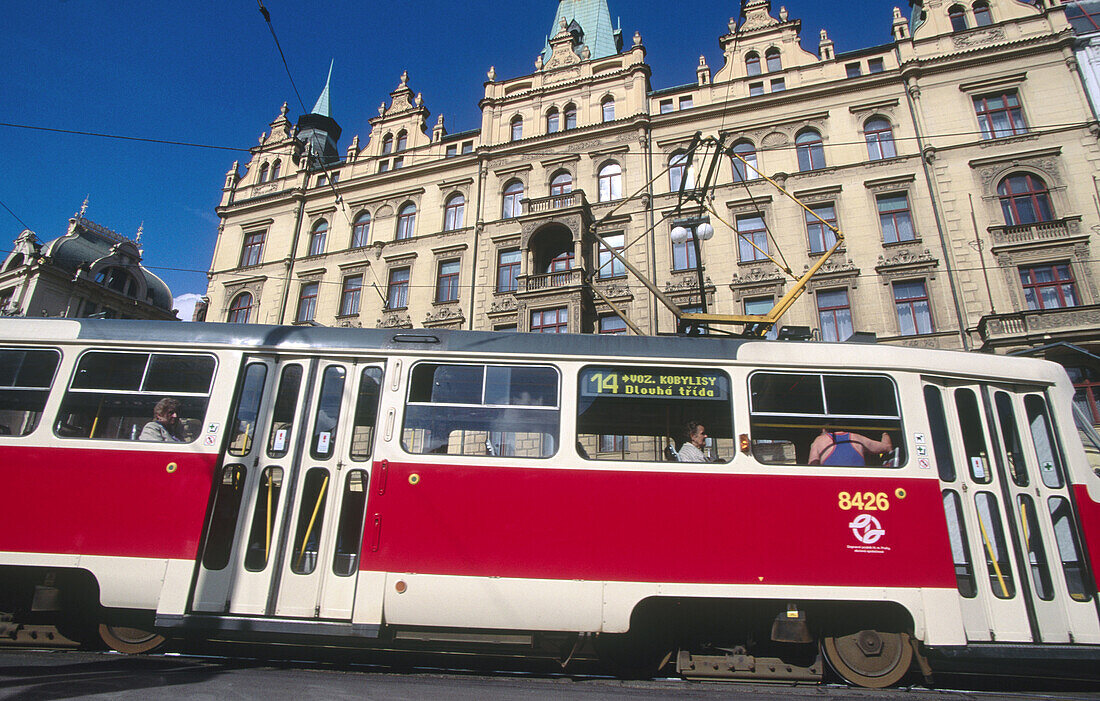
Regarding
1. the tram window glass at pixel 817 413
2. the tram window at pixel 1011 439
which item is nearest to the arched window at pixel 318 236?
the tram window glass at pixel 817 413

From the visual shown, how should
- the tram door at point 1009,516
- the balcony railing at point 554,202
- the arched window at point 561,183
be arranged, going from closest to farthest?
the tram door at point 1009,516, the balcony railing at point 554,202, the arched window at point 561,183

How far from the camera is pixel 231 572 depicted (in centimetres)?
542

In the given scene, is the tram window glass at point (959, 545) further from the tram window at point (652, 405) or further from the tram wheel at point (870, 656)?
the tram window at point (652, 405)

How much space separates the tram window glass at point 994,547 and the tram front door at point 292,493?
620 centimetres

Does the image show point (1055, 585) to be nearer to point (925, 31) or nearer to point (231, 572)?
point (231, 572)

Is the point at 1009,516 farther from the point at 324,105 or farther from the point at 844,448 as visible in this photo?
the point at 324,105

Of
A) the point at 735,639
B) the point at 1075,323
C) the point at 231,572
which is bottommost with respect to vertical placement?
the point at 735,639

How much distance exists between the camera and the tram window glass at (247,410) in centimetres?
576

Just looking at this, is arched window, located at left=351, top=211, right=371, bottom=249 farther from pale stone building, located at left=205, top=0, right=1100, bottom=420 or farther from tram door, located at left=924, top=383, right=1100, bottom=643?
tram door, located at left=924, top=383, right=1100, bottom=643

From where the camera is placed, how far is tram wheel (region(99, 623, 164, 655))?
5.73 metres

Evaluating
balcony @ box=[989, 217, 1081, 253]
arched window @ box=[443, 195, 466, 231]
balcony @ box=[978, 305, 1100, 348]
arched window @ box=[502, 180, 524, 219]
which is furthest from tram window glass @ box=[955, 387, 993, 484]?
arched window @ box=[443, 195, 466, 231]

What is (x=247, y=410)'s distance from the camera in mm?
5859

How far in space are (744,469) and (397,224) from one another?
23.6 m

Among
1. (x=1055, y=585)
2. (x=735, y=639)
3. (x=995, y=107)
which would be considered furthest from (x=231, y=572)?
(x=995, y=107)
